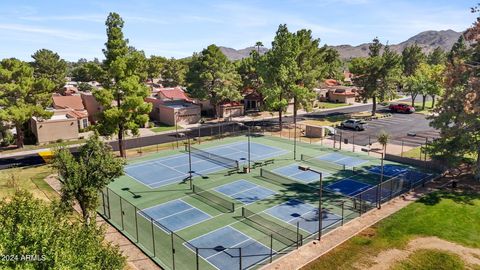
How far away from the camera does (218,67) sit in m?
A: 68.6

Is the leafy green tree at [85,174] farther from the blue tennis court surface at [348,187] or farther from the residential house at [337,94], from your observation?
the residential house at [337,94]

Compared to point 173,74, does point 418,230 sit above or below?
below

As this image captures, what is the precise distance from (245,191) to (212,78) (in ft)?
128

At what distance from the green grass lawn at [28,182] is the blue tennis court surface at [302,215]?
20.1m

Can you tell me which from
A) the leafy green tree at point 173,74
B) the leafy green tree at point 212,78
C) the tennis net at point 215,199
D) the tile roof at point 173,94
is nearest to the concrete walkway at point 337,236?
the tennis net at point 215,199

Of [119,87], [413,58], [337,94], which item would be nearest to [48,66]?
[119,87]

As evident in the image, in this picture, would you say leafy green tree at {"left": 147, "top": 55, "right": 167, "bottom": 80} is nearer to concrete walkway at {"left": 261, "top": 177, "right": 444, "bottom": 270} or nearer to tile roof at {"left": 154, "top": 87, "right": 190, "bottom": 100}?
tile roof at {"left": 154, "top": 87, "right": 190, "bottom": 100}

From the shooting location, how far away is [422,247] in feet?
75.2

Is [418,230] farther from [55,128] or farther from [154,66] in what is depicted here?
[154,66]

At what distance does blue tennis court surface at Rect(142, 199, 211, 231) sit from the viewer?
87.6 ft

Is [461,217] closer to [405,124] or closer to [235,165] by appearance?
[235,165]

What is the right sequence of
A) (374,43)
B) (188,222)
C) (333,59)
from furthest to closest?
(333,59)
(374,43)
(188,222)

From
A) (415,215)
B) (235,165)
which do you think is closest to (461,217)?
(415,215)

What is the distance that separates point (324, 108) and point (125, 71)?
57303 millimetres
